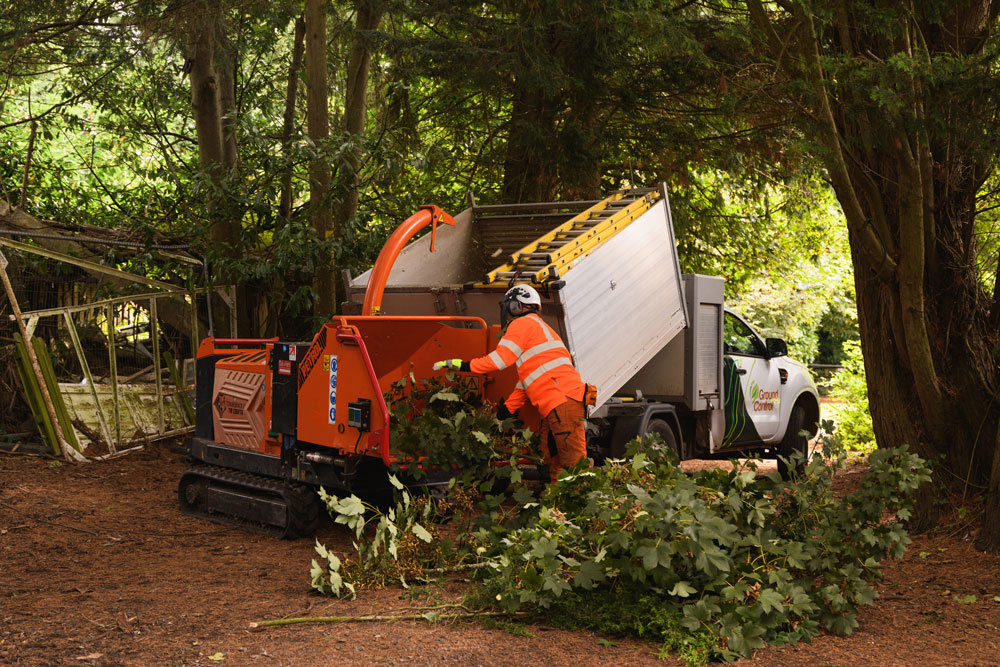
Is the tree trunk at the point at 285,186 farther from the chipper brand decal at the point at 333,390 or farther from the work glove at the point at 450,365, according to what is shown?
the work glove at the point at 450,365

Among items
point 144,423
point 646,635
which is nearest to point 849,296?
point 144,423

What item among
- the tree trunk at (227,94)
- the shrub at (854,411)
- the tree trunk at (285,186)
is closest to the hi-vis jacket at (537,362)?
the tree trunk at (285,186)

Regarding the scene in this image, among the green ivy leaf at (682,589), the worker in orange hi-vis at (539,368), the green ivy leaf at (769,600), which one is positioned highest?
the worker in orange hi-vis at (539,368)

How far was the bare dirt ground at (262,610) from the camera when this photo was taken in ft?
14.6

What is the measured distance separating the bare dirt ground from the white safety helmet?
2151 mm

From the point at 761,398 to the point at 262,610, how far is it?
6.57 meters

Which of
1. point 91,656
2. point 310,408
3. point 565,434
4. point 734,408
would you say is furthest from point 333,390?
point 734,408

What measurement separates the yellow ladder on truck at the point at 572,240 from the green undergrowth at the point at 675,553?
6.52ft

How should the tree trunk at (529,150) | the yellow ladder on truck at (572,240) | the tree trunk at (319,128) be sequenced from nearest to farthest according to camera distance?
the yellow ladder on truck at (572,240) → the tree trunk at (529,150) → the tree trunk at (319,128)

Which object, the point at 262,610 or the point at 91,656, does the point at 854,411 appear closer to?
the point at 262,610

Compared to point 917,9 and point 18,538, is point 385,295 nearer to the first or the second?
point 18,538

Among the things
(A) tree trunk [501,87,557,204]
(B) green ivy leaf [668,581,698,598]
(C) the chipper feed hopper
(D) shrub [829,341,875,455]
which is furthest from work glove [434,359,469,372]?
(D) shrub [829,341,875,455]

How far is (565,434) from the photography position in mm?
6836

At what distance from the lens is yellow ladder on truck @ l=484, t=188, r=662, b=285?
7.40 meters
